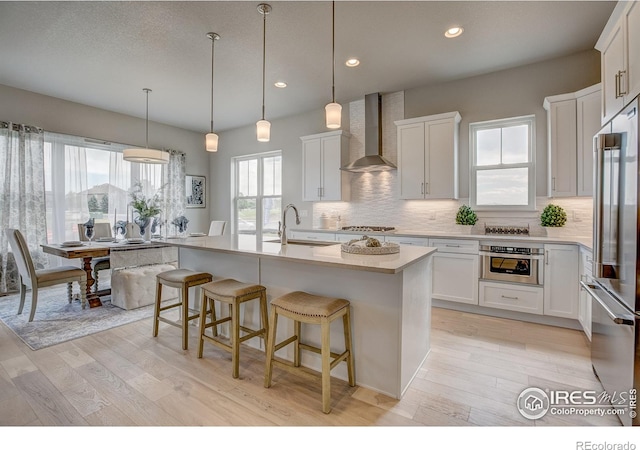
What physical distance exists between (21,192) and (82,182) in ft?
2.78

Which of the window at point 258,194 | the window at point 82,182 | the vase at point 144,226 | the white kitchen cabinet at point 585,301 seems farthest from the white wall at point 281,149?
the white kitchen cabinet at point 585,301

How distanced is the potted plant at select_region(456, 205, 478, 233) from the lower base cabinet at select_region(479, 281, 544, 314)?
0.82 m

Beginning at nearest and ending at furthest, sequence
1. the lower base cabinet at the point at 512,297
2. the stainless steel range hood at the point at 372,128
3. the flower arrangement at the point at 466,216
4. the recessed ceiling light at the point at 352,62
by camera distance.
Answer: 1. the lower base cabinet at the point at 512,297
2. the recessed ceiling light at the point at 352,62
3. the flower arrangement at the point at 466,216
4. the stainless steel range hood at the point at 372,128

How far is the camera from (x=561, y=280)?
10.5 feet

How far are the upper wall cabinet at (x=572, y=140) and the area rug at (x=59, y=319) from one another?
495 cm

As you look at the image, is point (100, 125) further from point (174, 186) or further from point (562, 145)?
point (562, 145)

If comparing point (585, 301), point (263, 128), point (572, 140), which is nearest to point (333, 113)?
point (263, 128)

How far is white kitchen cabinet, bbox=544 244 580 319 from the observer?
3135mm

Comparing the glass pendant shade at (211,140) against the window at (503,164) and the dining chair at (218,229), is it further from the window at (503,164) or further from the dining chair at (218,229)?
the window at (503,164)

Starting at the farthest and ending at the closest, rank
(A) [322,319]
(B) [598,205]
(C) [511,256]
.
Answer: (C) [511,256], (B) [598,205], (A) [322,319]

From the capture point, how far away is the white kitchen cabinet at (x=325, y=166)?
5047 mm

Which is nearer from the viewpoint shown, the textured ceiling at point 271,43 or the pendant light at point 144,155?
the textured ceiling at point 271,43
